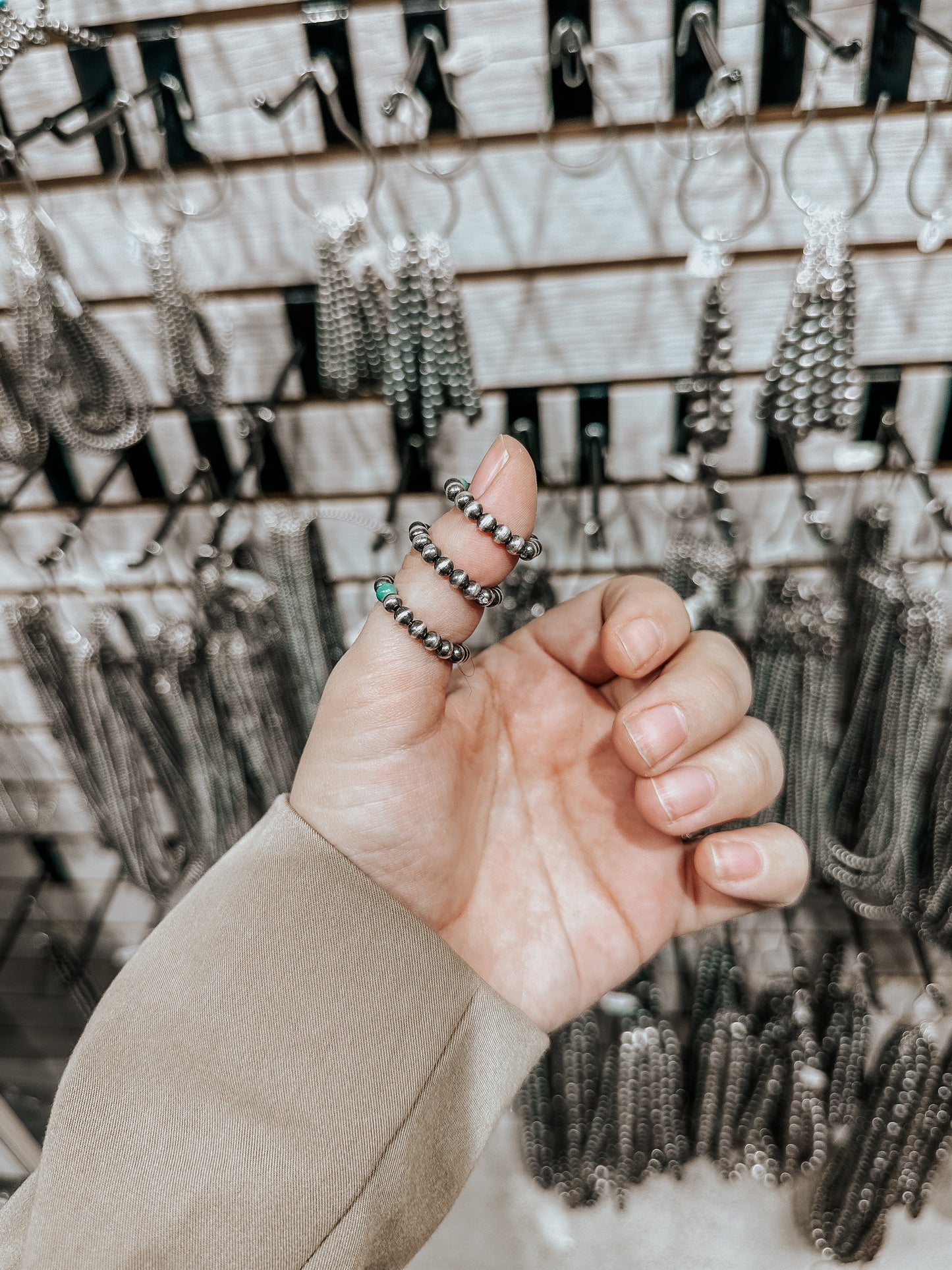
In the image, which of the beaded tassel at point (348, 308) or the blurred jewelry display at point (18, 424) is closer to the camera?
the beaded tassel at point (348, 308)

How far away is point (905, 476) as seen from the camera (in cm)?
96

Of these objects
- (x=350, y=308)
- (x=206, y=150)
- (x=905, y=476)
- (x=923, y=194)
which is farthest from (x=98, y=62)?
(x=905, y=476)

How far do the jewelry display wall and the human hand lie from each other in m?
0.25

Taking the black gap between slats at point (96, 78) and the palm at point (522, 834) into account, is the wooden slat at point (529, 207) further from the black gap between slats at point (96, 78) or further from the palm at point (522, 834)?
the palm at point (522, 834)

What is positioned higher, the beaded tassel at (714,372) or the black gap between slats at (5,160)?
the black gap between slats at (5,160)

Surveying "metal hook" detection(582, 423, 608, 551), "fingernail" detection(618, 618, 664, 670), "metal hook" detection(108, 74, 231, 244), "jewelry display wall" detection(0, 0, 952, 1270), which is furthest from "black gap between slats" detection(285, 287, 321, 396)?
"fingernail" detection(618, 618, 664, 670)

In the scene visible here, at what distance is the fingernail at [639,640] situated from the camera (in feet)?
2.09

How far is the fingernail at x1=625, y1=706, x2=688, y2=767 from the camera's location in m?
0.61

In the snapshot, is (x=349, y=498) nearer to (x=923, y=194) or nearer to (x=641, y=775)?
(x=641, y=775)

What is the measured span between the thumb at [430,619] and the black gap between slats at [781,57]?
1.64 feet

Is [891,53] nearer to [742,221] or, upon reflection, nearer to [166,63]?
[742,221]

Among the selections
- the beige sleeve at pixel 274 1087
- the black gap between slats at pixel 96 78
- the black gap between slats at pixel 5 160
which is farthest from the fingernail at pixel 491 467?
the black gap between slats at pixel 5 160

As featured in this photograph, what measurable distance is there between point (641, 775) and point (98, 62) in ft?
2.81

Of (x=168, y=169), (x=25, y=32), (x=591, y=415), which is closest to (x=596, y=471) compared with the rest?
(x=591, y=415)
